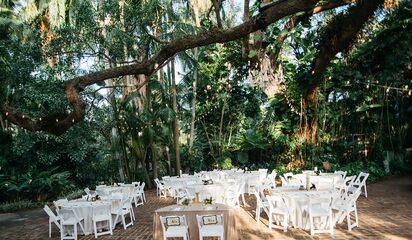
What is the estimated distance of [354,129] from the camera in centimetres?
1543

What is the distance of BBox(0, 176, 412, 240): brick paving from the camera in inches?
279

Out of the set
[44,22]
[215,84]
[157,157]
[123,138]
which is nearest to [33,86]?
[123,138]

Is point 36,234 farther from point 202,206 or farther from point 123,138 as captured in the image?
point 123,138

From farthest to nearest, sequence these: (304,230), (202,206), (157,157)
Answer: (157,157), (304,230), (202,206)

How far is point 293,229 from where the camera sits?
765 centimetres

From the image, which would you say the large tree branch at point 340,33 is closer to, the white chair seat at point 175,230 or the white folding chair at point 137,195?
the white folding chair at point 137,195

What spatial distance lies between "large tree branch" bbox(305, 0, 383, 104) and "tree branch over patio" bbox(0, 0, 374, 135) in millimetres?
6142

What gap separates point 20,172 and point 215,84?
9.89 metres

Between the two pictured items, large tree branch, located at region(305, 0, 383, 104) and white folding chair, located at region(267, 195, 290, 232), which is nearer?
white folding chair, located at region(267, 195, 290, 232)

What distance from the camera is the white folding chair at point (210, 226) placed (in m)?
6.18

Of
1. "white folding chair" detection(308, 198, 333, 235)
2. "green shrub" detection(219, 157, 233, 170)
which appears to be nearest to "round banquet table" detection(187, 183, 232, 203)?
"white folding chair" detection(308, 198, 333, 235)

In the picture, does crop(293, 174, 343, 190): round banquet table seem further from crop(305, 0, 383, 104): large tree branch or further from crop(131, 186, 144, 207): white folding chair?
crop(131, 186, 144, 207): white folding chair

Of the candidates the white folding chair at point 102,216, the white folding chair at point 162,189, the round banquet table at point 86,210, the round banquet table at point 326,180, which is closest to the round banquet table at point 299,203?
the round banquet table at point 326,180

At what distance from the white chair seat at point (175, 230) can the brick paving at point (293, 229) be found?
126 cm
